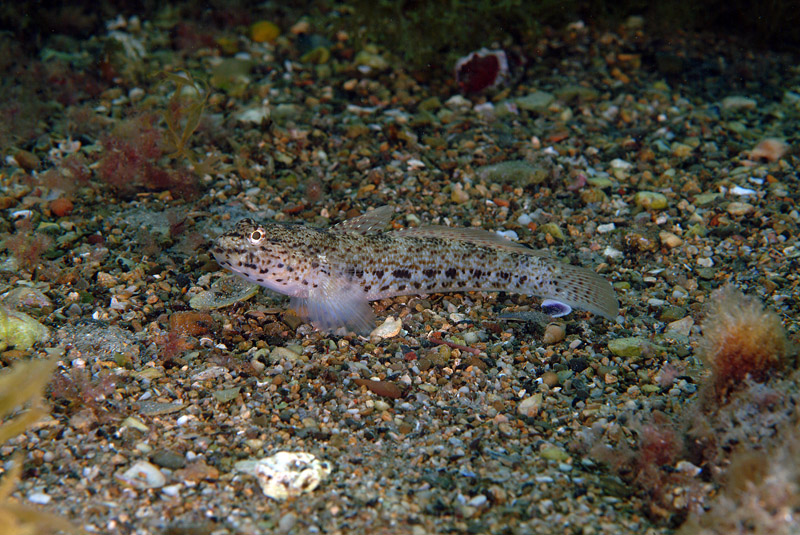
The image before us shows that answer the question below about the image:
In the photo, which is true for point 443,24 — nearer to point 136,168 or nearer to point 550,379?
point 136,168

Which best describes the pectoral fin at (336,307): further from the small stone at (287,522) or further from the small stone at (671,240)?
the small stone at (671,240)

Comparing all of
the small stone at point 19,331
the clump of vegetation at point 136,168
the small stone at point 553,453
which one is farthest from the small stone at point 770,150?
the small stone at point 19,331

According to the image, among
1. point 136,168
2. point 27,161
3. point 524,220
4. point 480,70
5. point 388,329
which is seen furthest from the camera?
point 480,70

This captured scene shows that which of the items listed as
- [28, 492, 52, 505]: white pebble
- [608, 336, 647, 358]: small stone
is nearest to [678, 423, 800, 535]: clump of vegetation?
[608, 336, 647, 358]: small stone

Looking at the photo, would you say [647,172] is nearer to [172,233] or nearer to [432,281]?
[432,281]

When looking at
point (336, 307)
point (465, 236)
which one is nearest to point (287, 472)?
point (336, 307)

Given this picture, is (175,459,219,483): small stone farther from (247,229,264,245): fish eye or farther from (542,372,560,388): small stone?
(542,372,560,388): small stone
